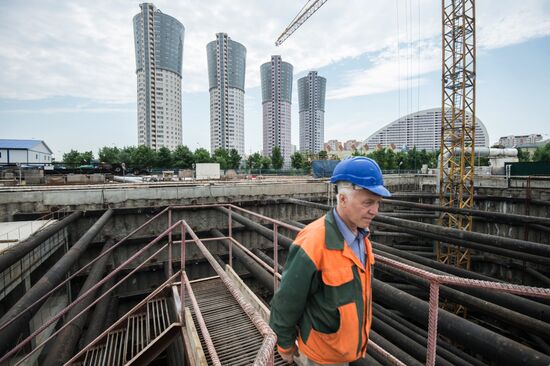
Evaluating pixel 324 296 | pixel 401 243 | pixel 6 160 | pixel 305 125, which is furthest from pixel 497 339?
pixel 305 125

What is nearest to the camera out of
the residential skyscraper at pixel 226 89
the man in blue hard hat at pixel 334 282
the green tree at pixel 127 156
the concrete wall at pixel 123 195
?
the man in blue hard hat at pixel 334 282

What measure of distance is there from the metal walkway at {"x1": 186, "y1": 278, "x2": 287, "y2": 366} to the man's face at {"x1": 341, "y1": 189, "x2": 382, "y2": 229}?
241cm

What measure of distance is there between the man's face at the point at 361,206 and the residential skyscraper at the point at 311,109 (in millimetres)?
128483

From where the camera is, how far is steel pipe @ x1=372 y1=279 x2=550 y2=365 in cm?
168

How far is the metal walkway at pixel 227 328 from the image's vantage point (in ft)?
10.6

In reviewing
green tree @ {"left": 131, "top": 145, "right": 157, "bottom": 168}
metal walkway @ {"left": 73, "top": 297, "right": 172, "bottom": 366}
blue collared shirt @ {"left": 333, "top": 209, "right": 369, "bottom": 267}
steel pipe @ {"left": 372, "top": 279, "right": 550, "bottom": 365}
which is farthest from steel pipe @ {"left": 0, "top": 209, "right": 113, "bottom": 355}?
green tree @ {"left": 131, "top": 145, "right": 157, "bottom": 168}

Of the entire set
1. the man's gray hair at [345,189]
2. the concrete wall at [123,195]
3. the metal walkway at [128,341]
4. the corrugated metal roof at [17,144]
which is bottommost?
the metal walkway at [128,341]

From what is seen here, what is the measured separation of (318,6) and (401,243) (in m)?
41.9

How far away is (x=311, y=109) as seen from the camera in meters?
132

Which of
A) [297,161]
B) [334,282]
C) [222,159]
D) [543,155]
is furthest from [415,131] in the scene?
[334,282]

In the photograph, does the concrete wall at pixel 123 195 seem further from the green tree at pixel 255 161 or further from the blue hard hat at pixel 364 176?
the green tree at pixel 255 161

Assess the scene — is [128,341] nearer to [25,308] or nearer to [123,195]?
[25,308]

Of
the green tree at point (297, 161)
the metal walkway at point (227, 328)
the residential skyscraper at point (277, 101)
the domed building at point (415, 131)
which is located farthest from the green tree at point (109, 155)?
the domed building at point (415, 131)

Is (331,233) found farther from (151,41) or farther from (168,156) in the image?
(151,41)
